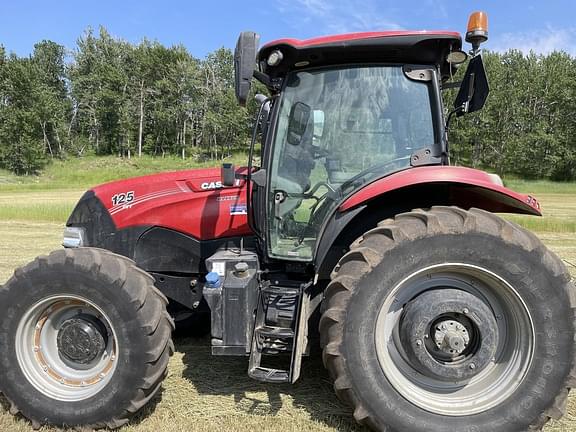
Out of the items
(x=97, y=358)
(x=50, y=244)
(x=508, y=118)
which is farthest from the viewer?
(x=508, y=118)

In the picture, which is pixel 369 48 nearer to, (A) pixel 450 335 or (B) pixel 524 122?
(A) pixel 450 335

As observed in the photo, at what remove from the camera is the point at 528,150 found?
1575 inches

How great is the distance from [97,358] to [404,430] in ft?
6.40

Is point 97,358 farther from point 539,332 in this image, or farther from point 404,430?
point 539,332

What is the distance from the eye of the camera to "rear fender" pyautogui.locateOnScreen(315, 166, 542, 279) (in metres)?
2.82

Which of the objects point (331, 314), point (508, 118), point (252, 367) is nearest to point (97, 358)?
point (252, 367)

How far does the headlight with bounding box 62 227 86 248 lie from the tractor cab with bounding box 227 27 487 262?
1539 mm

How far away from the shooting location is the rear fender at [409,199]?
2816 millimetres

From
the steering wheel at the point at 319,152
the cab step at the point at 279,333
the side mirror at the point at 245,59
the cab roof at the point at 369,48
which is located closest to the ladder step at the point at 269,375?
the cab step at the point at 279,333

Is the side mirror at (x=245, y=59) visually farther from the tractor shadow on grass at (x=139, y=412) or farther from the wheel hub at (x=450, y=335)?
the tractor shadow on grass at (x=139, y=412)

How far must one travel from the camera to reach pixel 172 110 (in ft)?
163

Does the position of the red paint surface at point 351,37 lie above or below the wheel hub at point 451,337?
above

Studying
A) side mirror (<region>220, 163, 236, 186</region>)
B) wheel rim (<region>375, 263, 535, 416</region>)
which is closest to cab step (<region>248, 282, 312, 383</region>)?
wheel rim (<region>375, 263, 535, 416</region>)

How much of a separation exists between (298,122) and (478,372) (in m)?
1.88
